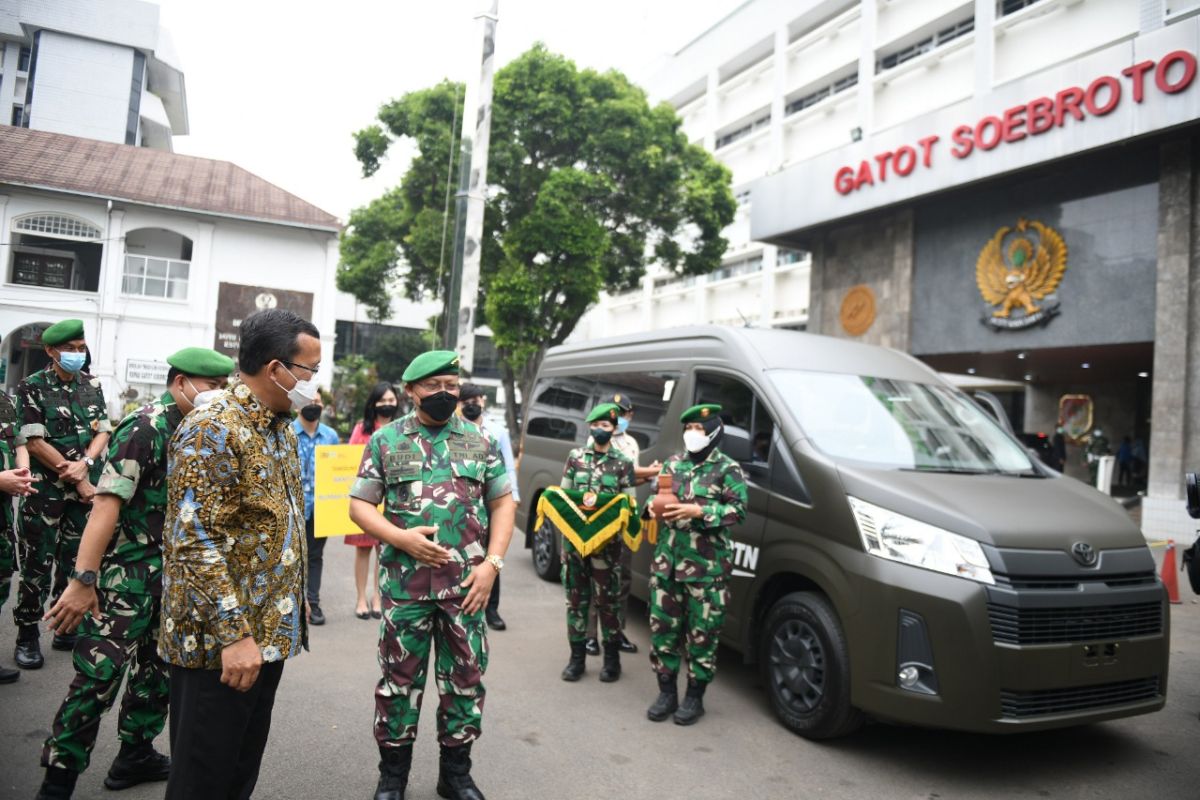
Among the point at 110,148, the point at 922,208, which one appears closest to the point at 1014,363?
the point at 922,208

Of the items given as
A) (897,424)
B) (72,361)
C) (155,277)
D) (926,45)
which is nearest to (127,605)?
(72,361)

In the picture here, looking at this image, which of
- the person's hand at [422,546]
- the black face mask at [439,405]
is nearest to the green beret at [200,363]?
the black face mask at [439,405]

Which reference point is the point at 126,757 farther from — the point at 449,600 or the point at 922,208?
the point at 922,208

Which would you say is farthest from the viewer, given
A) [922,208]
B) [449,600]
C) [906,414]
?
[922,208]

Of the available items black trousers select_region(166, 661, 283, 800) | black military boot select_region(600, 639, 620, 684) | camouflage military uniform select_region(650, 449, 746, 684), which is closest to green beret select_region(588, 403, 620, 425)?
camouflage military uniform select_region(650, 449, 746, 684)

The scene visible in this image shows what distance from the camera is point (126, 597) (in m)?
3.00

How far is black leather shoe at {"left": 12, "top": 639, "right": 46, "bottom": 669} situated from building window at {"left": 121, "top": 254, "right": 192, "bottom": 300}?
2127 cm

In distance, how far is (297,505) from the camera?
8.38 ft

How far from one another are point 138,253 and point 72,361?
21.9m

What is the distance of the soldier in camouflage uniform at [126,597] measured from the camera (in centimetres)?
282

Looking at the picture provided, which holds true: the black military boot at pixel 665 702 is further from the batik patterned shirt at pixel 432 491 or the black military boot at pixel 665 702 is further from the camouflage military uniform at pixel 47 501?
the camouflage military uniform at pixel 47 501

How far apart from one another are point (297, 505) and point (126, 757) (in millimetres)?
1655

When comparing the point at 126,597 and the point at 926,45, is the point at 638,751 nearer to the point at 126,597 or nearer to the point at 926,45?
the point at 126,597

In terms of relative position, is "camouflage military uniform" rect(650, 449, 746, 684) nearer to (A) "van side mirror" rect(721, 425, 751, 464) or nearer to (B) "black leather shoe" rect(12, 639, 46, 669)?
(A) "van side mirror" rect(721, 425, 751, 464)
